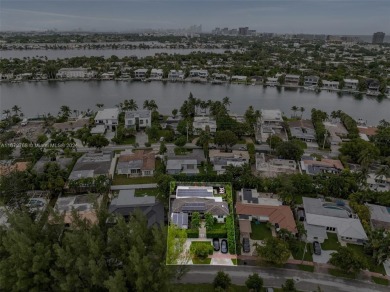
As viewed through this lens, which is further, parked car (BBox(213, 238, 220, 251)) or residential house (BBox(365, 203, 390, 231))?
residential house (BBox(365, 203, 390, 231))

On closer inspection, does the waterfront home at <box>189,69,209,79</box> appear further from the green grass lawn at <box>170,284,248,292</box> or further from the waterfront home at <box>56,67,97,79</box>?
the green grass lawn at <box>170,284,248,292</box>

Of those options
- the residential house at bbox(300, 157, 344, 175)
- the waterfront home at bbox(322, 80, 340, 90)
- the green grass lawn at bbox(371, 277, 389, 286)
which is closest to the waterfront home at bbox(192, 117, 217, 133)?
the residential house at bbox(300, 157, 344, 175)

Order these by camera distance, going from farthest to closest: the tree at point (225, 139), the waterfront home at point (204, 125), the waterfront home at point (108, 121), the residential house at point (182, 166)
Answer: the waterfront home at point (108, 121) < the waterfront home at point (204, 125) < the tree at point (225, 139) < the residential house at point (182, 166)

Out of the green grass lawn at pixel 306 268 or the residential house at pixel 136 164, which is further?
the residential house at pixel 136 164

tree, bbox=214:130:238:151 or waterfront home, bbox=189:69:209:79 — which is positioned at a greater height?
waterfront home, bbox=189:69:209:79

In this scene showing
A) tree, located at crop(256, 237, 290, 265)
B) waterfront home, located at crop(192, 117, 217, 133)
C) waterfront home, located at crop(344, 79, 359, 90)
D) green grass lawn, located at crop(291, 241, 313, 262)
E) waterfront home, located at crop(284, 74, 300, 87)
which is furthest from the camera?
waterfront home, located at crop(284, 74, 300, 87)

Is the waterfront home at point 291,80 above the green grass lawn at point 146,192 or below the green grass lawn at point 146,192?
above

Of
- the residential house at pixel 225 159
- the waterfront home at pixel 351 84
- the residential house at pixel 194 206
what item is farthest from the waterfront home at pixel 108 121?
the waterfront home at pixel 351 84

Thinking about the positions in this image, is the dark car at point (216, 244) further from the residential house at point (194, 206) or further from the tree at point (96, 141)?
the tree at point (96, 141)
